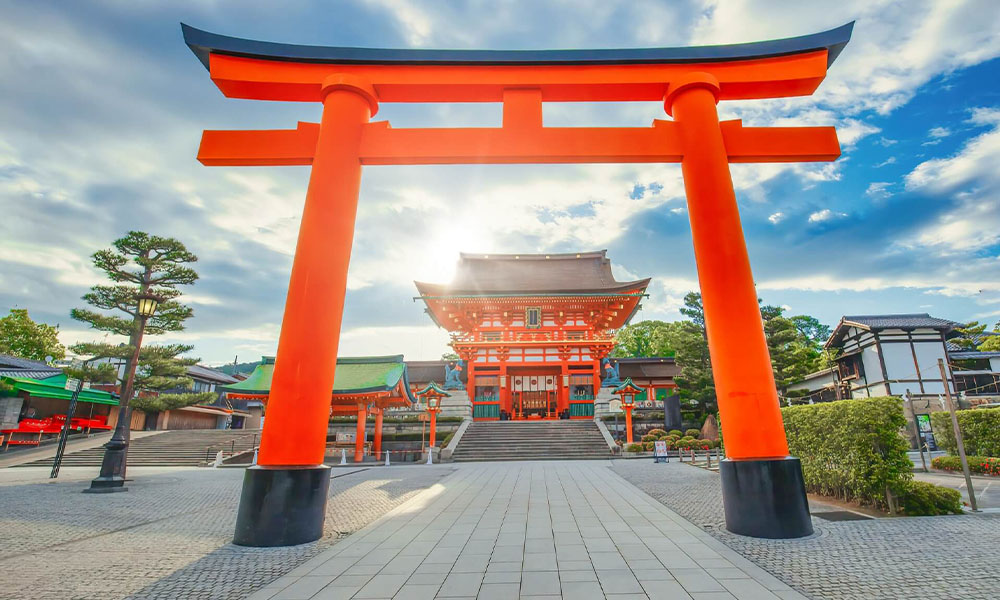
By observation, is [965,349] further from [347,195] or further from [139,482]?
[139,482]

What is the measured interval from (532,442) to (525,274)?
44.2 ft

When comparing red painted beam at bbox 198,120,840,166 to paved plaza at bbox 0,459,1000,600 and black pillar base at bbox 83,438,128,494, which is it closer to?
paved plaza at bbox 0,459,1000,600

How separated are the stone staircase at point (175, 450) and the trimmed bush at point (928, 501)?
66.9 feet

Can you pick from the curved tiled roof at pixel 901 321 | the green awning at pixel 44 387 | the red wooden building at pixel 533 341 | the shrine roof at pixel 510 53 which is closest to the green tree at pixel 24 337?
the green awning at pixel 44 387

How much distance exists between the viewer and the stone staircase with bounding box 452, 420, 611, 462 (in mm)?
16906

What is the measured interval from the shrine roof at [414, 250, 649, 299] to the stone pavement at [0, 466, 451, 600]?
1502 cm

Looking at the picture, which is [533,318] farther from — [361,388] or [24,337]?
[24,337]

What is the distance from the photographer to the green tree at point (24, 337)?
27.9 m

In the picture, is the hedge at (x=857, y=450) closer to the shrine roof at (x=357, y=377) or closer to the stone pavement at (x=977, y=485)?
the stone pavement at (x=977, y=485)

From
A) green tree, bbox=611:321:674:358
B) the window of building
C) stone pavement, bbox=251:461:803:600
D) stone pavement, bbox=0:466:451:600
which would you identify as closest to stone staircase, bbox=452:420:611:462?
the window of building

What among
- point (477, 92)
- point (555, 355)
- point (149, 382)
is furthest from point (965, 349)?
point (149, 382)

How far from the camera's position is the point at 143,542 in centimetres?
485

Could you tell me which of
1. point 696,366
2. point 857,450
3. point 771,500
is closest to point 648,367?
point 696,366

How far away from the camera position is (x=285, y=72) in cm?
594
